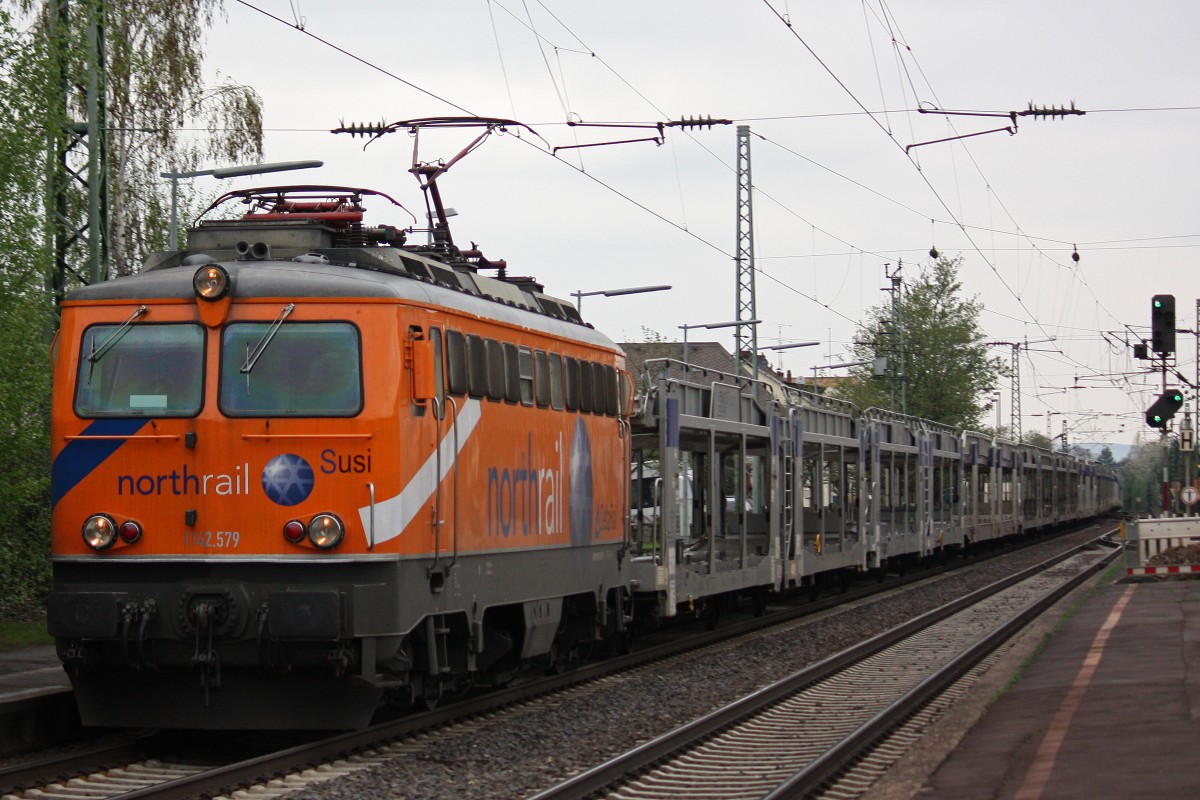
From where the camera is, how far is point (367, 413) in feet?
35.4

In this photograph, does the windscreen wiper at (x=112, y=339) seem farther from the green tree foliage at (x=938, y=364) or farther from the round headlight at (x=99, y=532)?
the green tree foliage at (x=938, y=364)

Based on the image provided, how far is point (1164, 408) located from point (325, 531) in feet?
67.5

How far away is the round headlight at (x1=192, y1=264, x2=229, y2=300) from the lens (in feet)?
36.0

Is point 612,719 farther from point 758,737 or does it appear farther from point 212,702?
point 212,702

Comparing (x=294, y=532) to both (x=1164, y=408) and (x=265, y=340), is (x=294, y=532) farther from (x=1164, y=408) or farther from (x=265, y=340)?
(x=1164, y=408)

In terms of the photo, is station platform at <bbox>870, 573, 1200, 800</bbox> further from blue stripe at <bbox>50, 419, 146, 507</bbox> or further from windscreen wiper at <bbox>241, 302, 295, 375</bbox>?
blue stripe at <bbox>50, 419, 146, 507</bbox>

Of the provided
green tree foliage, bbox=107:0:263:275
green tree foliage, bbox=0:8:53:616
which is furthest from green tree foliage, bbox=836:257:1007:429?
green tree foliage, bbox=0:8:53:616

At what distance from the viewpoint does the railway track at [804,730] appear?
399 inches

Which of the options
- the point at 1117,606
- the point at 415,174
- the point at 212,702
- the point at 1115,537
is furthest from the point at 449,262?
the point at 1115,537

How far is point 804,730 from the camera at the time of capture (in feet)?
41.6

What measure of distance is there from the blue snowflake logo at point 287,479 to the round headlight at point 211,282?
1.17 metres

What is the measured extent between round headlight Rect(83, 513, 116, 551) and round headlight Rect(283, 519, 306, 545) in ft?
3.76

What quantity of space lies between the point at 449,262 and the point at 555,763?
4.67 m

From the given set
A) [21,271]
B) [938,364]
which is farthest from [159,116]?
[938,364]
